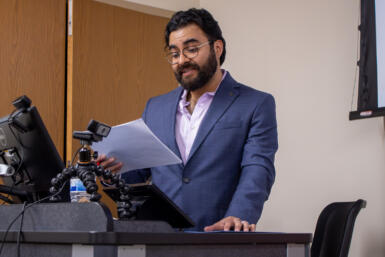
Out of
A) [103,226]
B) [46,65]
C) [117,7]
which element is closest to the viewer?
[103,226]

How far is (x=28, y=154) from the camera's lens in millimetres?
1383

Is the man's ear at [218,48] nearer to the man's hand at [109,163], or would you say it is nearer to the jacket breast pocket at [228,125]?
the jacket breast pocket at [228,125]

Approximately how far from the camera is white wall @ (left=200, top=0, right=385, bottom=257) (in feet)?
9.41

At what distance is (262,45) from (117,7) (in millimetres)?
1084

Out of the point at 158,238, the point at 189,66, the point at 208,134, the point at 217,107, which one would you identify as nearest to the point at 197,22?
the point at 189,66

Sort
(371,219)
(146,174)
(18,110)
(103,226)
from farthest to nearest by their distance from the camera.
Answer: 1. (371,219)
2. (146,174)
3. (18,110)
4. (103,226)

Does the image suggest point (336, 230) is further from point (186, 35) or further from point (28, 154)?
point (28, 154)

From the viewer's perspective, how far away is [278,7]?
142 inches

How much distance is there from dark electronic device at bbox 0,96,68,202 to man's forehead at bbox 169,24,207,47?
86 cm

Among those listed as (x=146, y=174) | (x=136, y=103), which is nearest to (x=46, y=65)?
(x=136, y=103)

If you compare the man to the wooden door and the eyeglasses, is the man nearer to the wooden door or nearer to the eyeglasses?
the eyeglasses

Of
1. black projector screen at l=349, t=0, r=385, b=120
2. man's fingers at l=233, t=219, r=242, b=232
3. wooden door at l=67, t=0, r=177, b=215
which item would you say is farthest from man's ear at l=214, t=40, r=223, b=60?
wooden door at l=67, t=0, r=177, b=215

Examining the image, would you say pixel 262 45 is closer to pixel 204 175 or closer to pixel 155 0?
pixel 155 0

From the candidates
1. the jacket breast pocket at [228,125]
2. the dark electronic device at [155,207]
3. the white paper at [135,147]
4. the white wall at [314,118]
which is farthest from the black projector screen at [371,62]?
the dark electronic device at [155,207]
